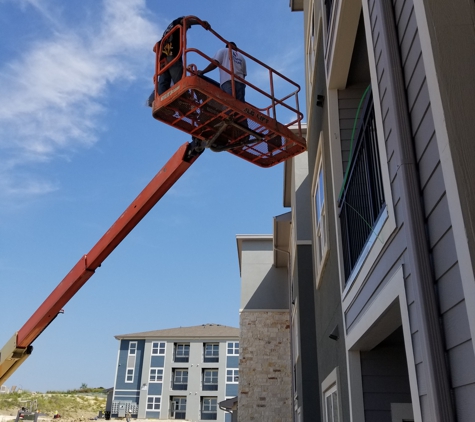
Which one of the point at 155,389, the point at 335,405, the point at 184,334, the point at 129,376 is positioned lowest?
the point at 335,405

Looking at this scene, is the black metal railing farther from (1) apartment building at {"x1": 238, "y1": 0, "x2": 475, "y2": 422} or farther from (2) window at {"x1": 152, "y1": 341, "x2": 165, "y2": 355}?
(2) window at {"x1": 152, "y1": 341, "x2": 165, "y2": 355}

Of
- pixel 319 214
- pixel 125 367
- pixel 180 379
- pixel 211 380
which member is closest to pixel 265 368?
pixel 319 214

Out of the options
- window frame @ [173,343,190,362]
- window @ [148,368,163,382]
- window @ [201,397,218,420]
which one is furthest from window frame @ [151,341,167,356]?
window @ [201,397,218,420]

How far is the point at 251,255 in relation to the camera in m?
20.7

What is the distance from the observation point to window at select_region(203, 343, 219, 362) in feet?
169

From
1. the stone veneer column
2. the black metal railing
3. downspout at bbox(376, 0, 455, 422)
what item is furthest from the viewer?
the stone veneer column

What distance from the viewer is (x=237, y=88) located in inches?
330

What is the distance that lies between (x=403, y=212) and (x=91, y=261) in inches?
399

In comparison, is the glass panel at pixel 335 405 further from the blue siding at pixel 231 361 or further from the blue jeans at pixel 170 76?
the blue siding at pixel 231 361

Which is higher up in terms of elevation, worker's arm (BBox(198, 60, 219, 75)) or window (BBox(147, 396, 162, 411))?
worker's arm (BBox(198, 60, 219, 75))

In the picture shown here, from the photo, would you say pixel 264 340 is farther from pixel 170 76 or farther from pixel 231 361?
pixel 231 361

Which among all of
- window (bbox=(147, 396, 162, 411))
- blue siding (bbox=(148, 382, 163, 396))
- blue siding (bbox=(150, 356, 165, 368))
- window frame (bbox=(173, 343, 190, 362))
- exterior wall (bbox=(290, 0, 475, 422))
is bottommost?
exterior wall (bbox=(290, 0, 475, 422))

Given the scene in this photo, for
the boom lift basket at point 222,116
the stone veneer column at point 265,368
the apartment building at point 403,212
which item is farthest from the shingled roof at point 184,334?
the apartment building at point 403,212

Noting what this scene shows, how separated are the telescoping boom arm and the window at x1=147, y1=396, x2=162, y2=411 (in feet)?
122
